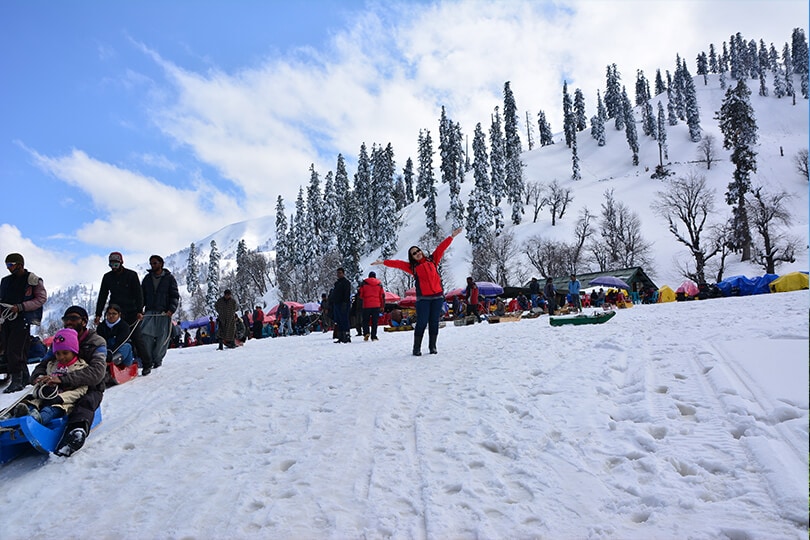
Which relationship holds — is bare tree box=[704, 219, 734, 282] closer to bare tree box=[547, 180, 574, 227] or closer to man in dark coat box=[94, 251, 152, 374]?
bare tree box=[547, 180, 574, 227]

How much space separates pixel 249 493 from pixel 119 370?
218 inches

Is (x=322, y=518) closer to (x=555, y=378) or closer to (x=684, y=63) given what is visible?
(x=555, y=378)

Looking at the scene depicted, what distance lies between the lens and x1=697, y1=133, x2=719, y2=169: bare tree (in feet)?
267

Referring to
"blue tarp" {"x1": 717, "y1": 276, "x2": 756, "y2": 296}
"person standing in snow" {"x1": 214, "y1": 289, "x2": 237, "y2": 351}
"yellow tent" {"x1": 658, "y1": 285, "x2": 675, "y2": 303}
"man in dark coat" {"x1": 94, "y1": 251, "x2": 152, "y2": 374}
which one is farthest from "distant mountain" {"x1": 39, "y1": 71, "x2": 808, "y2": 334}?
"man in dark coat" {"x1": 94, "y1": 251, "x2": 152, "y2": 374}

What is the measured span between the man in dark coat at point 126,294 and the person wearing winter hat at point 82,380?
2.19 meters

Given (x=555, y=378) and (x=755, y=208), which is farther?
(x=755, y=208)

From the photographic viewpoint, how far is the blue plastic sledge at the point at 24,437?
12.5 ft

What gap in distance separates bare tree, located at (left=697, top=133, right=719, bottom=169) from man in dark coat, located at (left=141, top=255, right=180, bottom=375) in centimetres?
9541

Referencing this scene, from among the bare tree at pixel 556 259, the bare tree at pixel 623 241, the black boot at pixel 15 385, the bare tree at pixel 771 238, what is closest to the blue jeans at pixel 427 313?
the black boot at pixel 15 385

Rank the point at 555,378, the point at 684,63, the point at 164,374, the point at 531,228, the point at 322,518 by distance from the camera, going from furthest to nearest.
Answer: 1. the point at 684,63
2. the point at 531,228
3. the point at 164,374
4. the point at 555,378
5. the point at 322,518

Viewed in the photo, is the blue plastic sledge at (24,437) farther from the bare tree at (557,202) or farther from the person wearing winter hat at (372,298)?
the bare tree at (557,202)

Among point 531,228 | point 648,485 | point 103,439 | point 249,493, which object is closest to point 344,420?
point 249,493

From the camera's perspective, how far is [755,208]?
4678 centimetres

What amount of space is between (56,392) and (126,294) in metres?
3.67
